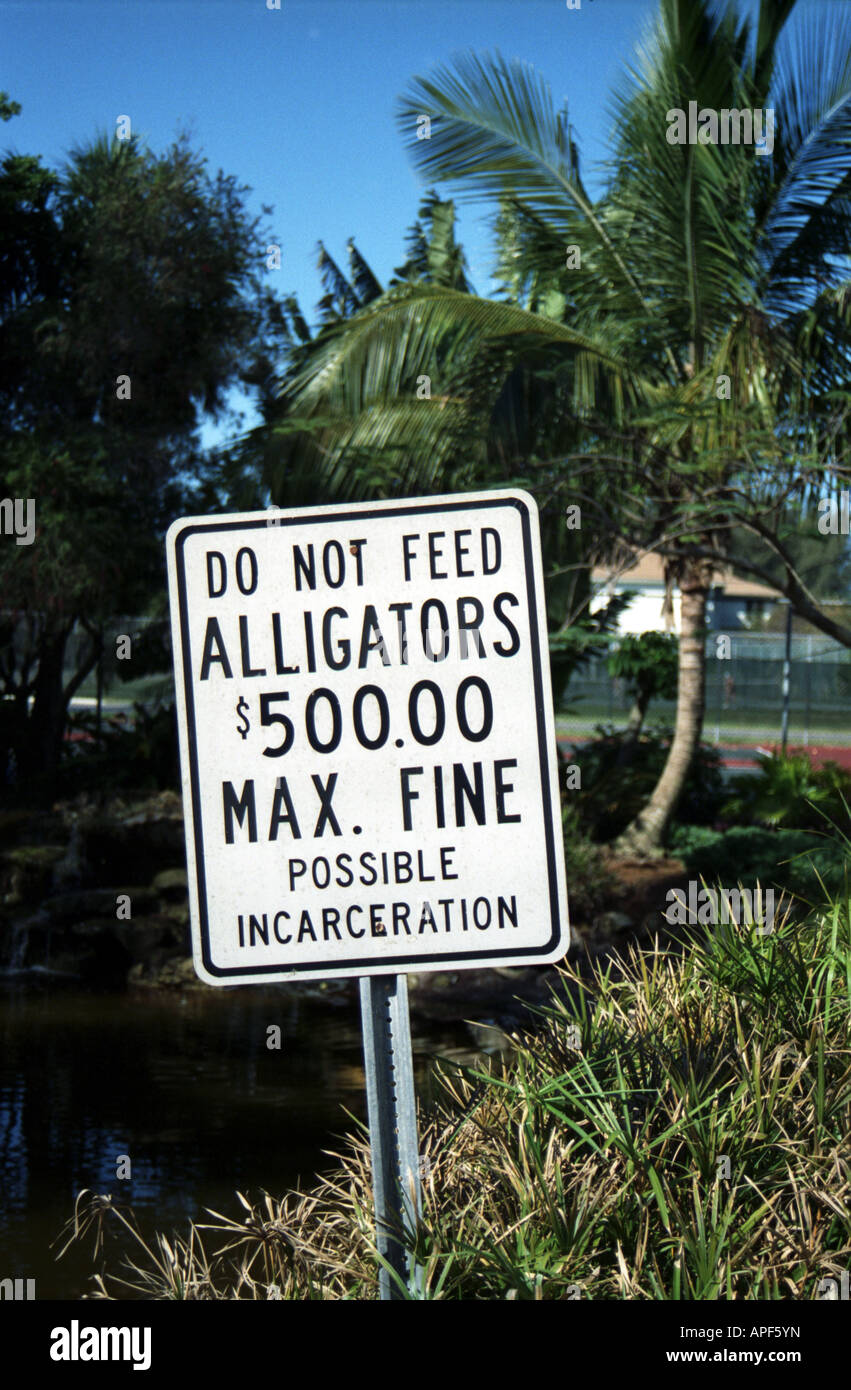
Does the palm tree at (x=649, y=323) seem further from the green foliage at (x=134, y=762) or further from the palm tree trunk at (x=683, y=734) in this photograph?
the green foliage at (x=134, y=762)

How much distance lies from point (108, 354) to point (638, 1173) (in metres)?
15.3

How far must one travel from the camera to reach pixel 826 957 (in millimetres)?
4680

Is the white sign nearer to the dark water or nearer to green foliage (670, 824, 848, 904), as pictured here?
the dark water

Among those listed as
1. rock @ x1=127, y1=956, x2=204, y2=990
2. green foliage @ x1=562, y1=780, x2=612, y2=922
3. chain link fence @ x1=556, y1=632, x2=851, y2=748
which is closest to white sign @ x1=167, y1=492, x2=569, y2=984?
green foliage @ x1=562, y1=780, x2=612, y2=922

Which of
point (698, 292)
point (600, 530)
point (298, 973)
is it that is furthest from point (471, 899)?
point (698, 292)

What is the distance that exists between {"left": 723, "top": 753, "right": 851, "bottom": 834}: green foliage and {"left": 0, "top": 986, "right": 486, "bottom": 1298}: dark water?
19.9 feet

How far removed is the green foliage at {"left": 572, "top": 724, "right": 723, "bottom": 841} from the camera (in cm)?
1546

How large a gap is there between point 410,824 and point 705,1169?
1.82 metres

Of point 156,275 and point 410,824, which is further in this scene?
point 156,275

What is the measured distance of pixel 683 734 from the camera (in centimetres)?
1426

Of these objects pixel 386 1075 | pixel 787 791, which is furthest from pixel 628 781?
pixel 386 1075

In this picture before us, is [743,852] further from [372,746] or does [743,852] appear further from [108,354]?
[372,746]

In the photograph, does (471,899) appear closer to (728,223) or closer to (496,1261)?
(496,1261)
